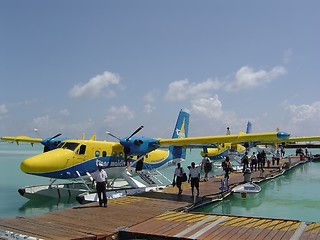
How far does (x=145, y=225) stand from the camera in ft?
28.6

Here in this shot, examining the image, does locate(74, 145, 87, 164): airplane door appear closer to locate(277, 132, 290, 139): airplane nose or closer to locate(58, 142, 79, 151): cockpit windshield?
locate(58, 142, 79, 151): cockpit windshield

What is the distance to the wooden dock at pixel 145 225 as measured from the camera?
773 cm

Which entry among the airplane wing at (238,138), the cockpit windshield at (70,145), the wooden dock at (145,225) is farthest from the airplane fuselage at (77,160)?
the wooden dock at (145,225)

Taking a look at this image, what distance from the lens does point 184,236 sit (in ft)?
25.1

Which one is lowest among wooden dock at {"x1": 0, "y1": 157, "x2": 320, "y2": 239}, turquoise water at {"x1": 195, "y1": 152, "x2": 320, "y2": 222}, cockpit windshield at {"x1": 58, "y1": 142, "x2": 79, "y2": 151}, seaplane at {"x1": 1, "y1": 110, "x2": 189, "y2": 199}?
turquoise water at {"x1": 195, "y1": 152, "x2": 320, "y2": 222}

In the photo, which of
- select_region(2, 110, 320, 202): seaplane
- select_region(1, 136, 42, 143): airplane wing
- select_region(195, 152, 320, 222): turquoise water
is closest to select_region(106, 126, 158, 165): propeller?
select_region(2, 110, 320, 202): seaplane

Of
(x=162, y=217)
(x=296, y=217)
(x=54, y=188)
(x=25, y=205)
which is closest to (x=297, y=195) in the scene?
(x=296, y=217)

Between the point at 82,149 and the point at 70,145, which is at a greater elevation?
the point at 70,145

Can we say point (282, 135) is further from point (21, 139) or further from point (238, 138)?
point (21, 139)

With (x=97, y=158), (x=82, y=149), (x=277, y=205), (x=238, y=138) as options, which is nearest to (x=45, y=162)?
(x=82, y=149)

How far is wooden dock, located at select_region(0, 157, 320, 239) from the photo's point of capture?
25.4 ft

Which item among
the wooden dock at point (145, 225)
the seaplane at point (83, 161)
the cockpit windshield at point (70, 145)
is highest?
the cockpit windshield at point (70, 145)

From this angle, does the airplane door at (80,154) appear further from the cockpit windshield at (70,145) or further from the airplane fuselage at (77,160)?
the cockpit windshield at (70,145)

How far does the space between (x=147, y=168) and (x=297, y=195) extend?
7589mm
